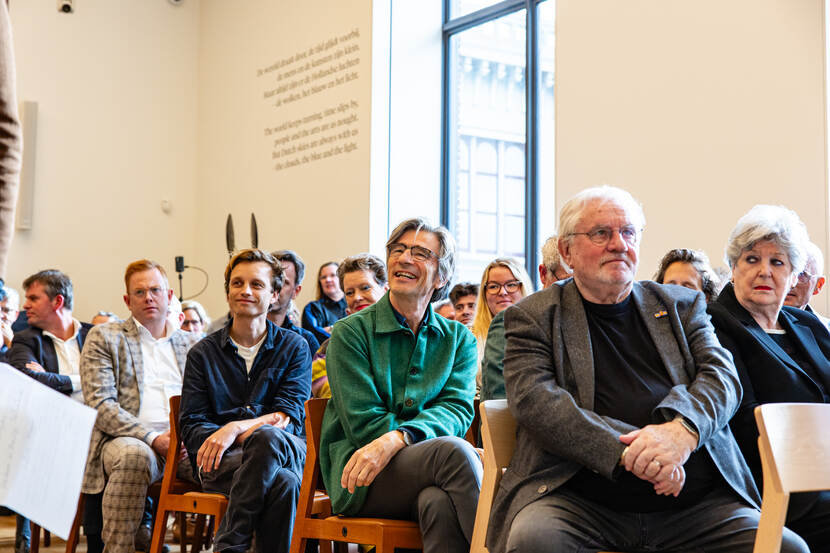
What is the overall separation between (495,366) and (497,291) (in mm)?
796

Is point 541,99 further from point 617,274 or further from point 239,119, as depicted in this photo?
point 617,274

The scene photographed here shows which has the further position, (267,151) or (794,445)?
(267,151)

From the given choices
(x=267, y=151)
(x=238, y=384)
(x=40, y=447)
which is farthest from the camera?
(x=267, y=151)

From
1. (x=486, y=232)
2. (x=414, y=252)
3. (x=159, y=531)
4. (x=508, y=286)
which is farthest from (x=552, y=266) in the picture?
(x=486, y=232)

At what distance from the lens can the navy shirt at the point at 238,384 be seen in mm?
3486

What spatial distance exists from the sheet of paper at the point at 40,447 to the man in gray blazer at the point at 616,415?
130 centimetres

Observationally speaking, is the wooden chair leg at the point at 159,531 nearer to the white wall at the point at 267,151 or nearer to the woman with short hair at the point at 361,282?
the woman with short hair at the point at 361,282

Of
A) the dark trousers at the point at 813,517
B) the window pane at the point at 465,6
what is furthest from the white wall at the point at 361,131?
the dark trousers at the point at 813,517

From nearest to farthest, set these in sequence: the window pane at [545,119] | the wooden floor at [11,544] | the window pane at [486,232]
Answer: the wooden floor at [11,544] < the window pane at [545,119] < the window pane at [486,232]

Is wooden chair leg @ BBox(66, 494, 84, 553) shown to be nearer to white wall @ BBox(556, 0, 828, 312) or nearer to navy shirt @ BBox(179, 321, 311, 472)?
navy shirt @ BBox(179, 321, 311, 472)

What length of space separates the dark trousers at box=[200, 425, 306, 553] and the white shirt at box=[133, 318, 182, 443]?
1077 millimetres

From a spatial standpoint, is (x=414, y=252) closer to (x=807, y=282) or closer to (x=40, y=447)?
(x=807, y=282)

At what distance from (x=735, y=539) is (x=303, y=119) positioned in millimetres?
6797

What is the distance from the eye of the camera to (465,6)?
793cm
